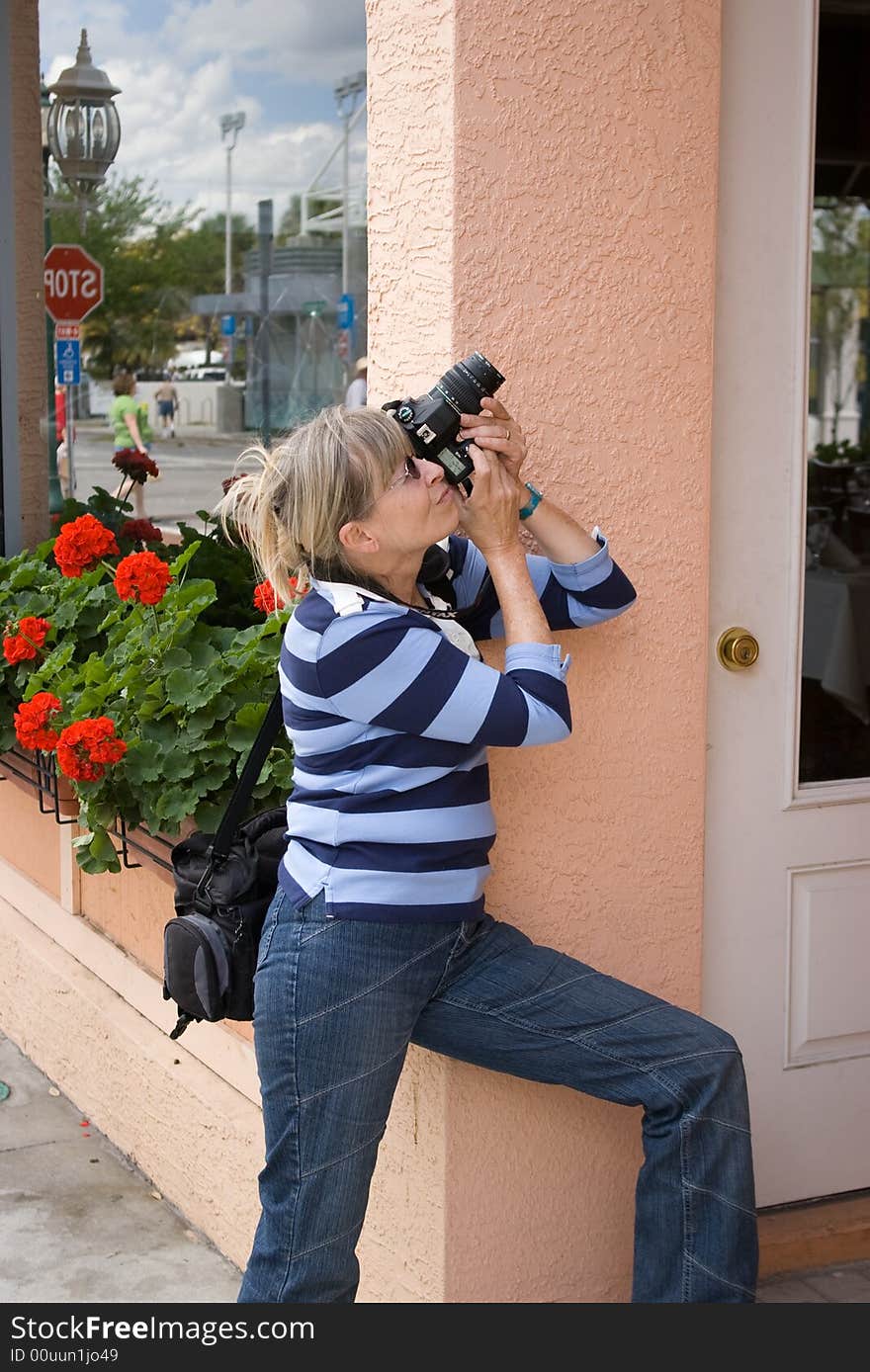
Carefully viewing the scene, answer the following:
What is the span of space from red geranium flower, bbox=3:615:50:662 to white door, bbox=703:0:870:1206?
1769mm

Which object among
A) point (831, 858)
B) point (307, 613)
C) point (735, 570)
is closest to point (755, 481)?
point (735, 570)

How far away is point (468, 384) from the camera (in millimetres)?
2195

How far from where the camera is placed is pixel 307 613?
217cm

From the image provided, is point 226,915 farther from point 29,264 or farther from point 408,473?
point 29,264

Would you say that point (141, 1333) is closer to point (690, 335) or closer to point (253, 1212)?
point (253, 1212)

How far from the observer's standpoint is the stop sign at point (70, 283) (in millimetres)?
7391

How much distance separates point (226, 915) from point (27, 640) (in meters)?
1.61

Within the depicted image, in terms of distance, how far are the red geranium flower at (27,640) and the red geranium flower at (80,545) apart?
15cm

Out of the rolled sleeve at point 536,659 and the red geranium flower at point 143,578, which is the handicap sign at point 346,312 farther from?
the rolled sleeve at point 536,659

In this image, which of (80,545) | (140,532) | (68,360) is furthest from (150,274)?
(80,545)

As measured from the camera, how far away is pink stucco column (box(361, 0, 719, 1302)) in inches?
98.7

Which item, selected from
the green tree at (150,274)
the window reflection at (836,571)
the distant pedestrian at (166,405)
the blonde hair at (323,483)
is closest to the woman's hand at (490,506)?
the blonde hair at (323,483)

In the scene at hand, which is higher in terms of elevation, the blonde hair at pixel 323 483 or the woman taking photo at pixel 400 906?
the blonde hair at pixel 323 483

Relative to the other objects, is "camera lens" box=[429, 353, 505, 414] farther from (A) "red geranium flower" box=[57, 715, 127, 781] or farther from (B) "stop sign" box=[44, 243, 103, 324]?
(B) "stop sign" box=[44, 243, 103, 324]
